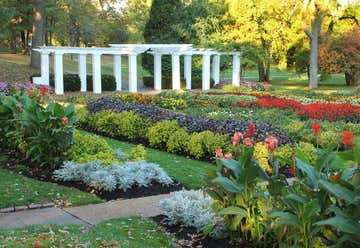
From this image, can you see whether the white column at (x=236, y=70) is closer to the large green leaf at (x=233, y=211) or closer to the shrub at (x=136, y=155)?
the shrub at (x=136, y=155)

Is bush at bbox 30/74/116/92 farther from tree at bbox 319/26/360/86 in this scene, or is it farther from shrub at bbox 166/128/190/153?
shrub at bbox 166/128/190/153

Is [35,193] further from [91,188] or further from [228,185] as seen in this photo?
[228,185]

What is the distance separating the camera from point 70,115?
824 cm

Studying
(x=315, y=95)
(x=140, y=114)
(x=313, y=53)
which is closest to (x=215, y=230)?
(x=140, y=114)

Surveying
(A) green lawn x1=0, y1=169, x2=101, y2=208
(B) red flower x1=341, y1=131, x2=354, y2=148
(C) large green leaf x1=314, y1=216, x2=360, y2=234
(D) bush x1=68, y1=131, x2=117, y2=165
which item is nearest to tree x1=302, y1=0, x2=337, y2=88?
(D) bush x1=68, y1=131, x2=117, y2=165

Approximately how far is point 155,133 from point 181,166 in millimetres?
2098

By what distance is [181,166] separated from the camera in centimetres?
870

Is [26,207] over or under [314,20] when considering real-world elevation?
under

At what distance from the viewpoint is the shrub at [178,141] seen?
999 cm

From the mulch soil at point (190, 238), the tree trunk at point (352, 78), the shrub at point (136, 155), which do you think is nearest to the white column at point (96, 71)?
the shrub at point (136, 155)

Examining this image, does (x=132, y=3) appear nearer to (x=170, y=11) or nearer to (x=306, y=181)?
(x=170, y=11)

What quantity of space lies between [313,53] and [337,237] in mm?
27495

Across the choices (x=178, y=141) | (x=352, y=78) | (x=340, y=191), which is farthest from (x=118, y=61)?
(x=340, y=191)

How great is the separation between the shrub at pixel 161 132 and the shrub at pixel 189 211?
4718mm
